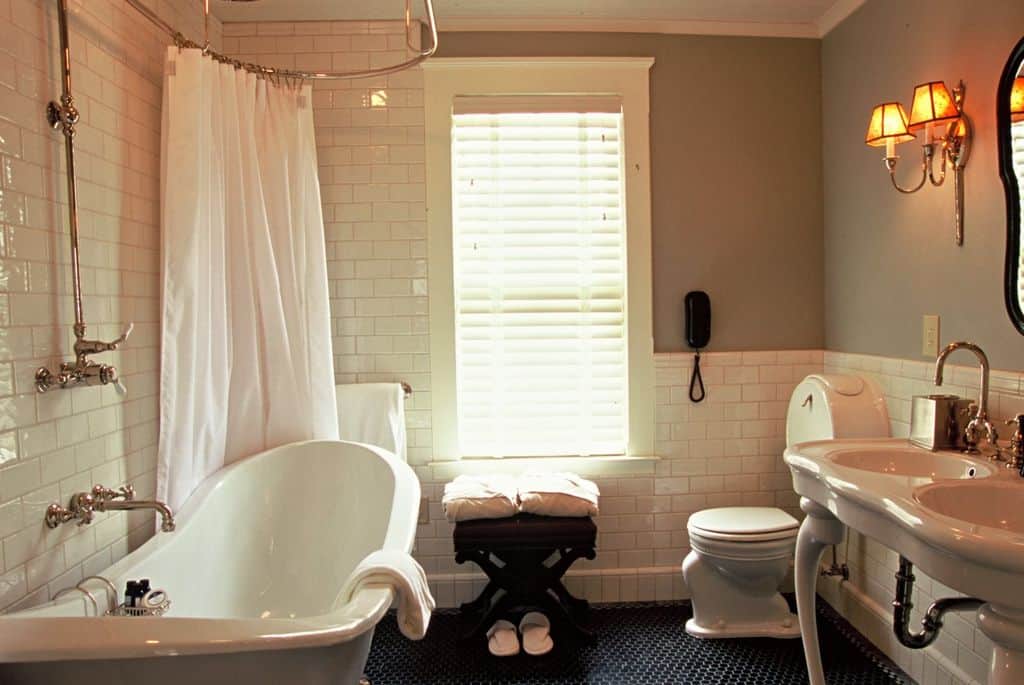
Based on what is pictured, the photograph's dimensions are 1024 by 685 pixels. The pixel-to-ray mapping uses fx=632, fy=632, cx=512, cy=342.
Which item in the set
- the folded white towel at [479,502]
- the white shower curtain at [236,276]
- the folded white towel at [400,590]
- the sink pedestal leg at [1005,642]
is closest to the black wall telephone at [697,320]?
the folded white towel at [479,502]

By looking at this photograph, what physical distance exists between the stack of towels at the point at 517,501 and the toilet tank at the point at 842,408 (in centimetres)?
91

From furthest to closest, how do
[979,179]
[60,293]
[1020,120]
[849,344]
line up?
[849,344], [979,179], [1020,120], [60,293]

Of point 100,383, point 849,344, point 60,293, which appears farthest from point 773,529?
point 60,293

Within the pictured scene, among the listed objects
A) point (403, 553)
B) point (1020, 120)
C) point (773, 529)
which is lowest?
point (773, 529)

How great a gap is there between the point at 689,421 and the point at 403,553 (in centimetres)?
173

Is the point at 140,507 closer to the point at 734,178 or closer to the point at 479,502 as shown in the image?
the point at 479,502

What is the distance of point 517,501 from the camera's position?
7.98 feet

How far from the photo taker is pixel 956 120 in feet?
6.36

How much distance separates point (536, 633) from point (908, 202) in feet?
6.87

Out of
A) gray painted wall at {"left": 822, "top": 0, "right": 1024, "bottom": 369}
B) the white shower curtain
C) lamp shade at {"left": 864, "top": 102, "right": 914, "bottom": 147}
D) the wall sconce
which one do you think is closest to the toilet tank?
gray painted wall at {"left": 822, "top": 0, "right": 1024, "bottom": 369}

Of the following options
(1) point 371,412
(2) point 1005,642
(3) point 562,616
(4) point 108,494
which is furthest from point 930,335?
(4) point 108,494

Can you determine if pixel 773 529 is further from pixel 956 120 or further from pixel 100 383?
pixel 100 383

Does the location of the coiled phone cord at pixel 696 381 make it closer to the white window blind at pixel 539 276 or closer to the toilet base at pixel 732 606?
the white window blind at pixel 539 276

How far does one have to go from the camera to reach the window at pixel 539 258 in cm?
274
